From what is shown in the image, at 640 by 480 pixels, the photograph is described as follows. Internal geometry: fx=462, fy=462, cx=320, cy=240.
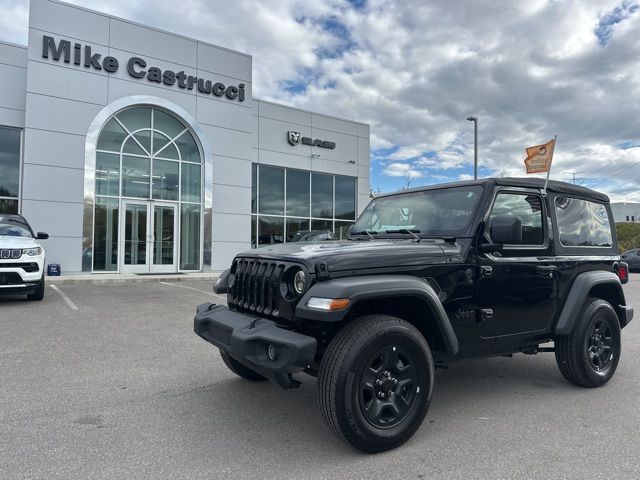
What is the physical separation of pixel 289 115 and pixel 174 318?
47.2 feet

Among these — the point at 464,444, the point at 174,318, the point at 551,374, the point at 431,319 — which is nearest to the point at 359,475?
the point at 464,444

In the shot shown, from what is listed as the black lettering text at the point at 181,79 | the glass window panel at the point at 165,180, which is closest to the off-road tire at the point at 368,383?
the glass window panel at the point at 165,180

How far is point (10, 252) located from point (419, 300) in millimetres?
8411

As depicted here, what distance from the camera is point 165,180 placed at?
16.6m

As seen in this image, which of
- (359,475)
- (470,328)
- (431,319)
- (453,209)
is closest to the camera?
(359,475)

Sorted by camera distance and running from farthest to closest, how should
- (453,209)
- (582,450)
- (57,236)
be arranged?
(57,236)
(453,209)
(582,450)

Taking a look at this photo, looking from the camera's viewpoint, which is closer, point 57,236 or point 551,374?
point 551,374

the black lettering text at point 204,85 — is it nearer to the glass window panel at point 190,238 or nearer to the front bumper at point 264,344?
the glass window panel at point 190,238

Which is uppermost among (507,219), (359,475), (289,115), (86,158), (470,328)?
(289,115)

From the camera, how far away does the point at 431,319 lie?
3.34 metres

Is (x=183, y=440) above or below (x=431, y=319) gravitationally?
below

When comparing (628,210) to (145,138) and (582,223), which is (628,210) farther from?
(582,223)

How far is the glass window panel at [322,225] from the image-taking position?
21.3 metres

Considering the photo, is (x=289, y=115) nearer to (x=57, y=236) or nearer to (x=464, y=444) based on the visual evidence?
(x=57, y=236)
